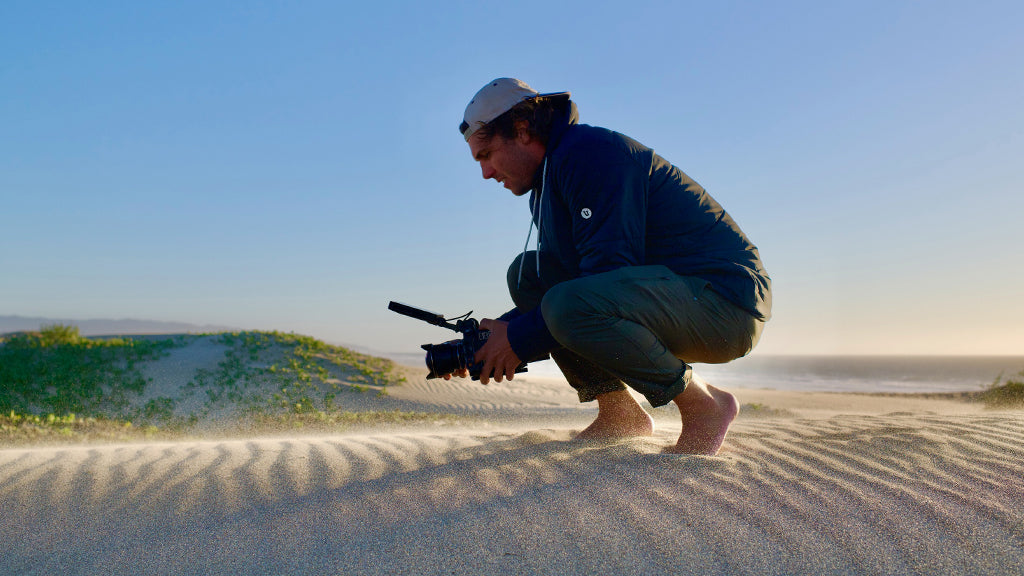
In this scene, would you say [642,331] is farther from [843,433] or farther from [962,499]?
[843,433]

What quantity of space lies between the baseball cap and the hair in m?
0.02

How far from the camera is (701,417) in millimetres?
2807

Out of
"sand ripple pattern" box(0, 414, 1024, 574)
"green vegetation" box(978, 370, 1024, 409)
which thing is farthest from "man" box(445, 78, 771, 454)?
"green vegetation" box(978, 370, 1024, 409)

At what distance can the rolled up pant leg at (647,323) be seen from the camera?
96.3 inches

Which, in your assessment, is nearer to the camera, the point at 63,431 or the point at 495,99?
the point at 495,99

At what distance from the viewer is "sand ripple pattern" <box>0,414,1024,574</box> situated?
5.60 feet

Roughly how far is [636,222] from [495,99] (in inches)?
35.8

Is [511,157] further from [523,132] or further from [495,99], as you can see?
[495,99]

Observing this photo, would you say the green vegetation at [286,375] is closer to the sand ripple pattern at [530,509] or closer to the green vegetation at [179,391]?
the green vegetation at [179,391]

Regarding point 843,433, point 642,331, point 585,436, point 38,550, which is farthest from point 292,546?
point 843,433

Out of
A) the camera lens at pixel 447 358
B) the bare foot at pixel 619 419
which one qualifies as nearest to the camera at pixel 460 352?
the camera lens at pixel 447 358

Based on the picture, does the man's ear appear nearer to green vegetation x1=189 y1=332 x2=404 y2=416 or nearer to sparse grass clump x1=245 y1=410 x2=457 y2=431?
sparse grass clump x1=245 y1=410 x2=457 y2=431

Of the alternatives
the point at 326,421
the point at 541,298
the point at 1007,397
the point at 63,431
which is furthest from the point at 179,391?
the point at 1007,397

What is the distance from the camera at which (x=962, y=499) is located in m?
2.05
